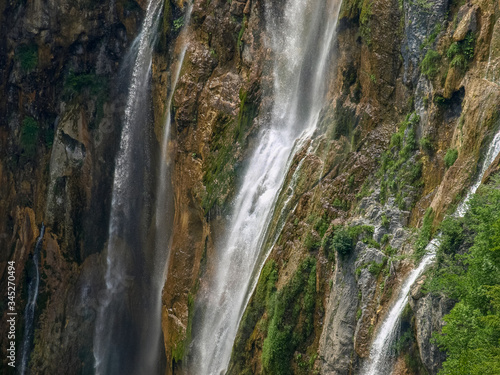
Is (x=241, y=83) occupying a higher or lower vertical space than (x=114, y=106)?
lower

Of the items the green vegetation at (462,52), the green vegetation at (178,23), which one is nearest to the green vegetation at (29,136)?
the green vegetation at (178,23)

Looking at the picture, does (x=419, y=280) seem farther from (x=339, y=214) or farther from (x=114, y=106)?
(x=114, y=106)

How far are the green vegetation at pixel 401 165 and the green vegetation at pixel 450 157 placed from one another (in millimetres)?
1743

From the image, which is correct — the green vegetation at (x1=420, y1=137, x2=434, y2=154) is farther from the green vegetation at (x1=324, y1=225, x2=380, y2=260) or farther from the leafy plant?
the leafy plant

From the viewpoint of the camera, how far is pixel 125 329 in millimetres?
32406

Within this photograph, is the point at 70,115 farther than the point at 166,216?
Yes

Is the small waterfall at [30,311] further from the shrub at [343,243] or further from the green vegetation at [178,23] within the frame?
the shrub at [343,243]

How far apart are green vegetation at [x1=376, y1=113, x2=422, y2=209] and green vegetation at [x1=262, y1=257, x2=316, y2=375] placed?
3.79 meters

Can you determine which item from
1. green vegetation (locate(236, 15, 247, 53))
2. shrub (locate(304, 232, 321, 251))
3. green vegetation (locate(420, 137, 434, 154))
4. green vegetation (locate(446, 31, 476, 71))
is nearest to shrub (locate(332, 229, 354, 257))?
shrub (locate(304, 232, 321, 251))

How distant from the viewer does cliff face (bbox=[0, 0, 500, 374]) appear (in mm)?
17328

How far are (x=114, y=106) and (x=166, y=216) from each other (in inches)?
297

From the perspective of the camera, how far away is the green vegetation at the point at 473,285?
12430 mm

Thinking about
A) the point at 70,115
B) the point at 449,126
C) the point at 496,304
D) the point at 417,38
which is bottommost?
the point at 496,304

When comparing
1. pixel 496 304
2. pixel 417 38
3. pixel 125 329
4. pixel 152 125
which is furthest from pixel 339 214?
pixel 125 329
